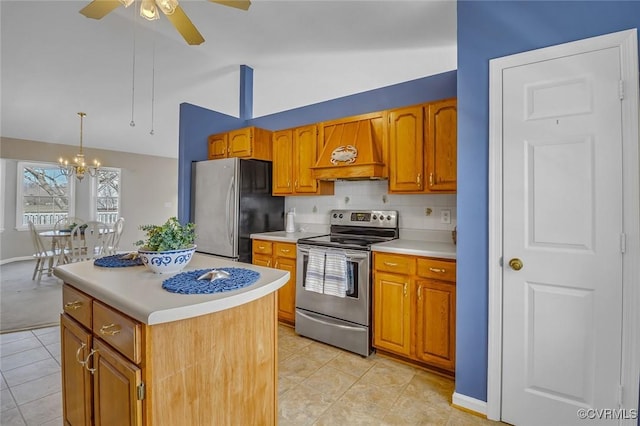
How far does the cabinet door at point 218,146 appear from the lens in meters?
3.90

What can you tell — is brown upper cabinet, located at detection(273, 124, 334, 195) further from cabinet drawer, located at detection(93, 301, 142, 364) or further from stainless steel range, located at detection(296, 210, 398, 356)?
cabinet drawer, located at detection(93, 301, 142, 364)

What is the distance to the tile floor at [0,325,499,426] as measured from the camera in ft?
6.15

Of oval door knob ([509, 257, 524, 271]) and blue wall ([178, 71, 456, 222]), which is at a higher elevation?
blue wall ([178, 71, 456, 222])

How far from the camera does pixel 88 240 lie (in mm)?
5156

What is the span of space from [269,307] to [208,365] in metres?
0.34

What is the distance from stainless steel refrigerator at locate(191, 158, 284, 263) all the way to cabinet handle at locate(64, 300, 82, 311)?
1.94 metres

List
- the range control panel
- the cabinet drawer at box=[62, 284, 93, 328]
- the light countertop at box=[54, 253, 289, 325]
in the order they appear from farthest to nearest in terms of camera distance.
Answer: the range control panel
the cabinet drawer at box=[62, 284, 93, 328]
the light countertop at box=[54, 253, 289, 325]

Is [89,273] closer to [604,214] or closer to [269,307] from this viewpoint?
[269,307]

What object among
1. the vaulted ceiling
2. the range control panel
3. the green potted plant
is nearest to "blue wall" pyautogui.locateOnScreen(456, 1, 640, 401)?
the vaulted ceiling

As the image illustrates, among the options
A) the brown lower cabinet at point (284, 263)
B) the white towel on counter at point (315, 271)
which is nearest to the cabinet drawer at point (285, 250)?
the brown lower cabinet at point (284, 263)

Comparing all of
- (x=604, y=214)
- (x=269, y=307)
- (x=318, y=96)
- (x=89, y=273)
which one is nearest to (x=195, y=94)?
(x=318, y=96)

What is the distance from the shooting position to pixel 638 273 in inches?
59.4

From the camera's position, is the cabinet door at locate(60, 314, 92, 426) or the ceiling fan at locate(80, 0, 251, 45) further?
the ceiling fan at locate(80, 0, 251, 45)

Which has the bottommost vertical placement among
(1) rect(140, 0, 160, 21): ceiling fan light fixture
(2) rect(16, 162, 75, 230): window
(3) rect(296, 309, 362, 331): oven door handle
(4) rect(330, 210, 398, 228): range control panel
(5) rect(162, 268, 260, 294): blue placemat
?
(3) rect(296, 309, 362, 331): oven door handle
